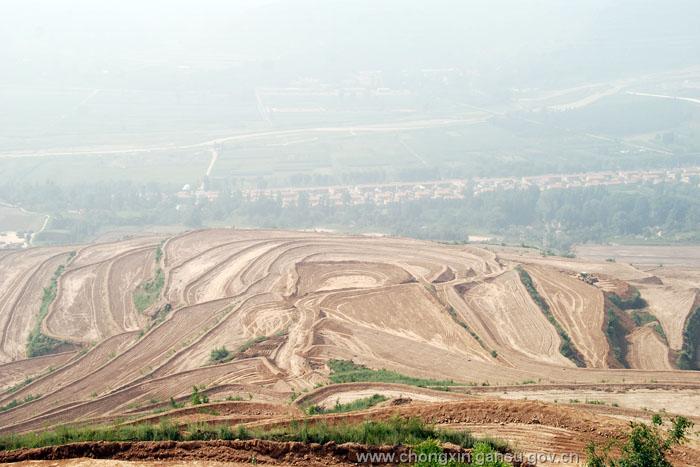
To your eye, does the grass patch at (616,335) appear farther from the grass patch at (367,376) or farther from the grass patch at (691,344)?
the grass patch at (367,376)

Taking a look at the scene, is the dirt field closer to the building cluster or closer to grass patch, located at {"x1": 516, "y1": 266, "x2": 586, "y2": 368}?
grass patch, located at {"x1": 516, "y1": 266, "x2": 586, "y2": 368}

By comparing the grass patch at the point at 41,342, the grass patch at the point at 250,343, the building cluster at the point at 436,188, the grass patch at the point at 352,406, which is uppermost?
the building cluster at the point at 436,188

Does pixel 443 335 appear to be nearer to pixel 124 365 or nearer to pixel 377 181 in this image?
pixel 124 365

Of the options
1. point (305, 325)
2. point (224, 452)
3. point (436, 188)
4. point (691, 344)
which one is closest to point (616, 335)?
point (691, 344)

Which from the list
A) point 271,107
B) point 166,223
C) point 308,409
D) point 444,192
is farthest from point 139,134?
point 308,409

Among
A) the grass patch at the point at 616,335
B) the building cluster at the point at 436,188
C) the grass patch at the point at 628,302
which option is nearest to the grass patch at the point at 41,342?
the grass patch at the point at 616,335

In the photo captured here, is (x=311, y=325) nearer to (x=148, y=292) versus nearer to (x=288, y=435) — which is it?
(x=148, y=292)
